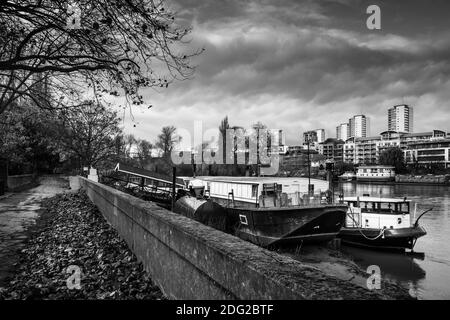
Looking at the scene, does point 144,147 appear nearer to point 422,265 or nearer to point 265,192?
point 265,192

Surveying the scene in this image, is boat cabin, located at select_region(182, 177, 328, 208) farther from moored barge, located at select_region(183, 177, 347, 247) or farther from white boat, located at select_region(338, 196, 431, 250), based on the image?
white boat, located at select_region(338, 196, 431, 250)

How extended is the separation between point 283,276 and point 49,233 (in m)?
11.3

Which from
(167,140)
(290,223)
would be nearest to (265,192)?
(290,223)

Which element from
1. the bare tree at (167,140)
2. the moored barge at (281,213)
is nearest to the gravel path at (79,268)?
the moored barge at (281,213)

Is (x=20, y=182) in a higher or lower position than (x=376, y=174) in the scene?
higher

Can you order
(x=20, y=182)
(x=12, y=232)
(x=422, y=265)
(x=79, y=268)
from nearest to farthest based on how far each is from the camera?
(x=79, y=268)
(x=12, y=232)
(x=422, y=265)
(x=20, y=182)

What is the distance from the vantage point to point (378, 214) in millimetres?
28281

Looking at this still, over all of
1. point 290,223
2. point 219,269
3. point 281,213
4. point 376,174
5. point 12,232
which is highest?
point 219,269

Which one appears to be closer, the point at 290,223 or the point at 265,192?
the point at 290,223

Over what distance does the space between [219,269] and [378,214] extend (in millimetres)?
27410

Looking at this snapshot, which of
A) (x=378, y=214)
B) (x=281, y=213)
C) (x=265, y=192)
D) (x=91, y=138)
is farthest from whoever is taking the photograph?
(x=91, y=138)

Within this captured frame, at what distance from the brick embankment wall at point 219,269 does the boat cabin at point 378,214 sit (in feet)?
81.9

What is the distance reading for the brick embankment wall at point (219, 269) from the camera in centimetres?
277
